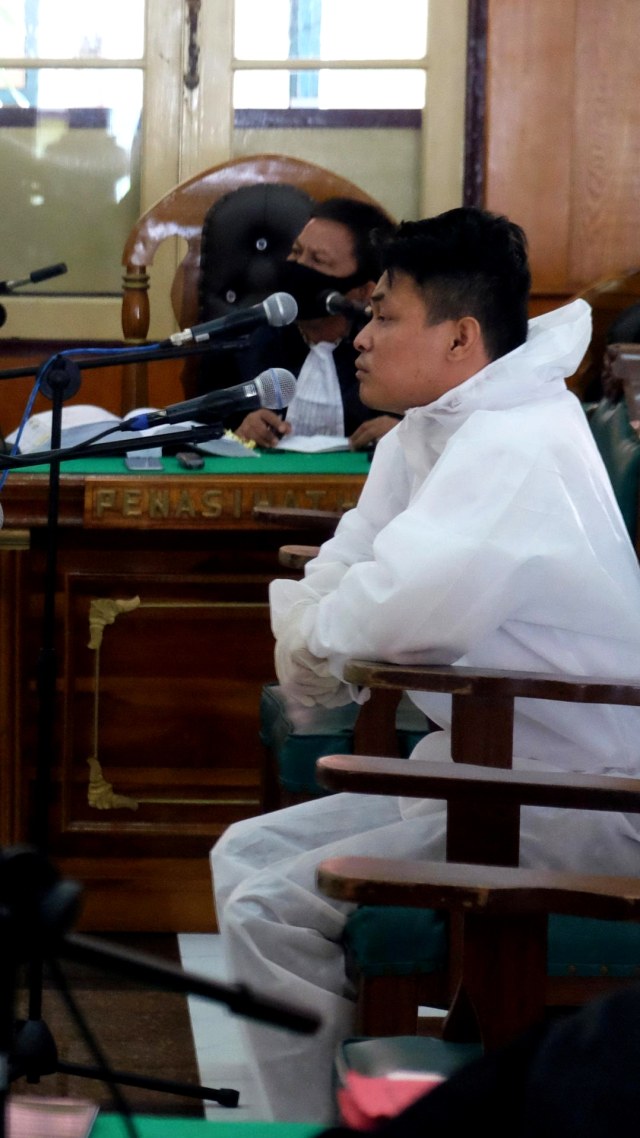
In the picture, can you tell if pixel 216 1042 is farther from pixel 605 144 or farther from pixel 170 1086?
pixel 605 144

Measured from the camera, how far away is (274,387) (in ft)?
5.09

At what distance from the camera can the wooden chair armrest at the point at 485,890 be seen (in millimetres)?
1042

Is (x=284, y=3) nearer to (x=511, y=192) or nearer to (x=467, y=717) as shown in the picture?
(x=511, y=192)

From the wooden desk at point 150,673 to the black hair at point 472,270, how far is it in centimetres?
70

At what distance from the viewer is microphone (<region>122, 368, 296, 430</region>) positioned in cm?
149

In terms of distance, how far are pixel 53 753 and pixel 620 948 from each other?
1353 mm

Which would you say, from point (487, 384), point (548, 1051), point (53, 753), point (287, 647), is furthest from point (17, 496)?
point (548, 1051)

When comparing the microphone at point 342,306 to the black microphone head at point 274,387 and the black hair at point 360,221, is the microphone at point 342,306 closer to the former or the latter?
the black hair at point 360,221

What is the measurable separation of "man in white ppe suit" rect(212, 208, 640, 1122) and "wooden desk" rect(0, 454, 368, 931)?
63cm

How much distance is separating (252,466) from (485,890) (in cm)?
158

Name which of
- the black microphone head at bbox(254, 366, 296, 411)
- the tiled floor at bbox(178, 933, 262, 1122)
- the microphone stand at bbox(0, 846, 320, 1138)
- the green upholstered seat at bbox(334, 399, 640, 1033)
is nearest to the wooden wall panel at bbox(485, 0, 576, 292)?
the tiled floor at bbox(178, 933, 262, 1122)

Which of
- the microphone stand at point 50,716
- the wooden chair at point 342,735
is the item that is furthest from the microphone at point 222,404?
the wooden chair at point 342,735

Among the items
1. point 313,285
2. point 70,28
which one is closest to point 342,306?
point 313,285

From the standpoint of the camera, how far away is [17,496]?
7.82ft
